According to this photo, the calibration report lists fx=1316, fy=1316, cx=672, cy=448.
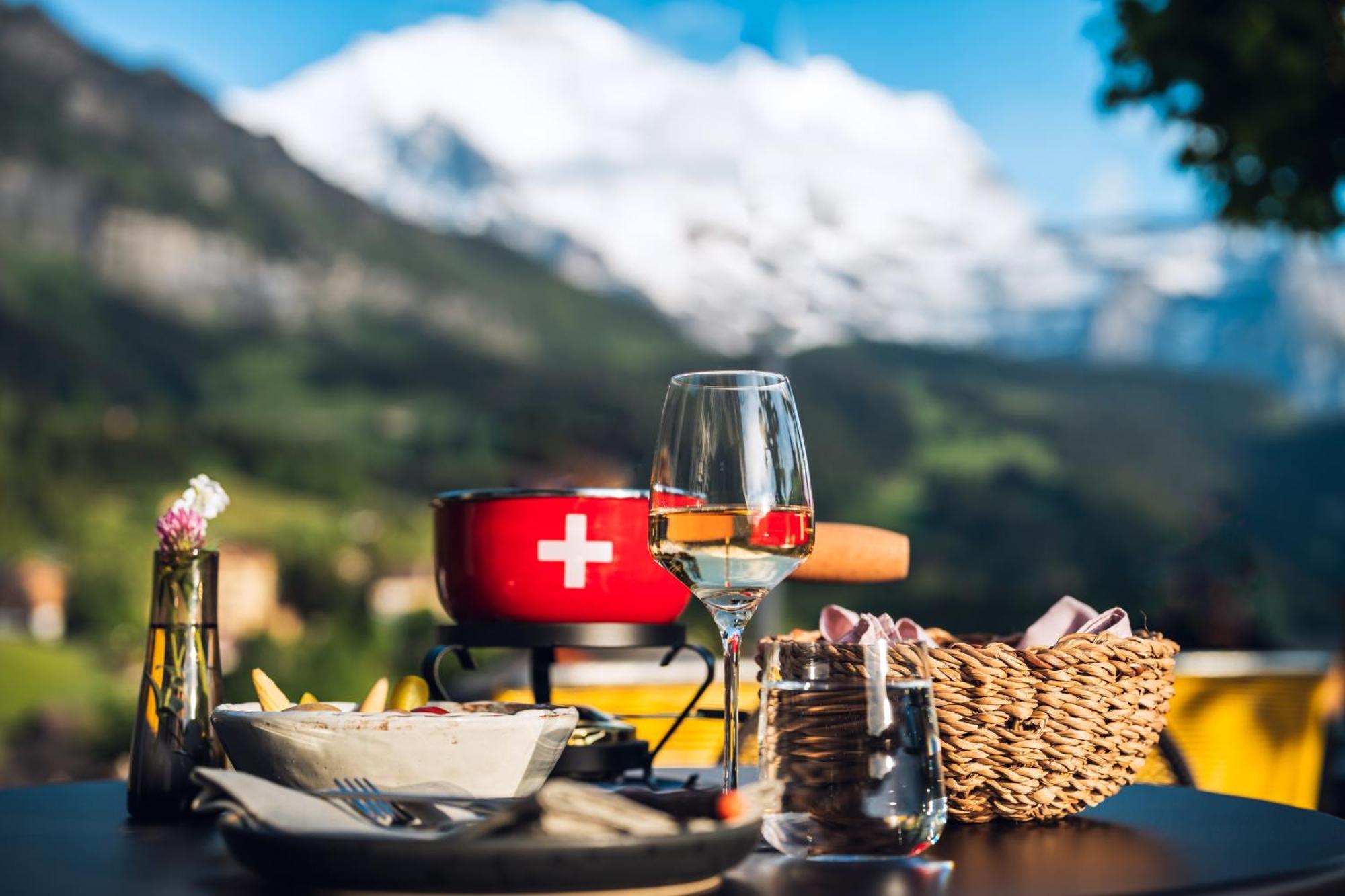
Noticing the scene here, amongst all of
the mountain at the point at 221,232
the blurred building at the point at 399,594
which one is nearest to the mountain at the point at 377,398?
the mountain at the point at 221,232

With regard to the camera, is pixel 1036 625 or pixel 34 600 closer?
pixel 1036 625

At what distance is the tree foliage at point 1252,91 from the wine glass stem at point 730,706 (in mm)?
5052

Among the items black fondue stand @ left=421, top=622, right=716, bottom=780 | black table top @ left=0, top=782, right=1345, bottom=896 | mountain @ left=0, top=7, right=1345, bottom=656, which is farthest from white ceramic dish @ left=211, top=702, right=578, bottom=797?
mountain @ left=0, top=7, right=1345, bottom=656

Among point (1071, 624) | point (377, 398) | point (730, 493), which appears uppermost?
point (377, 398)

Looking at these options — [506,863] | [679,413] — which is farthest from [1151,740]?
[506,863]

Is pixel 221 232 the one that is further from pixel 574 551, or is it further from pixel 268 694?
pixel 268 694

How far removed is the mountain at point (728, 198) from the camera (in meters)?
23.7

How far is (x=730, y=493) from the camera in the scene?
884mm

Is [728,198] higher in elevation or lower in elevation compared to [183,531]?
higher

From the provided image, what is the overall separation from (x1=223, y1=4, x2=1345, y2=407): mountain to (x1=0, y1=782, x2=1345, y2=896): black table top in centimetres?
2101

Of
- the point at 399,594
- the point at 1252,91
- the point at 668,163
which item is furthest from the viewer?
the point at 668,163

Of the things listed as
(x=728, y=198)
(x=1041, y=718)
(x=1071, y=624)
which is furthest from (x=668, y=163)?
(x=1041, y=718)

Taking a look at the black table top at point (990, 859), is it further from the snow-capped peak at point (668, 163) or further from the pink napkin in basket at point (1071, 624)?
the snow-capped peak at point (668, 163)

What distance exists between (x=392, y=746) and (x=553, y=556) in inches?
17.7
